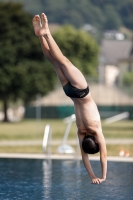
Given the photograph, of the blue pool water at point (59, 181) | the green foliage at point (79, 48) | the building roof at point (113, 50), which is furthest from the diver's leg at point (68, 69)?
the building roof at point (113, 50)

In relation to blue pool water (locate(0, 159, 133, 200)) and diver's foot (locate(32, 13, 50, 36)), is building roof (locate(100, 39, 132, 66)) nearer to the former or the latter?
blue pool water (locate(0, 159, 133, 200))

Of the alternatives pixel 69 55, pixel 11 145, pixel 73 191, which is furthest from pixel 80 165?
pixel 69 55

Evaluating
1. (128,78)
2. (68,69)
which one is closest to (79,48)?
(128,78)

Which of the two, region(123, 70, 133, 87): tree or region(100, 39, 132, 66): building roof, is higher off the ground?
region(123, 70, 133, 87): tree

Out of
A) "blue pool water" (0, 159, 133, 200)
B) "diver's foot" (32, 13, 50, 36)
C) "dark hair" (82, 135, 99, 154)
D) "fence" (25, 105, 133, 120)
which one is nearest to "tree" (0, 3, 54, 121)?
"fence" (25, 105, 133, 120)

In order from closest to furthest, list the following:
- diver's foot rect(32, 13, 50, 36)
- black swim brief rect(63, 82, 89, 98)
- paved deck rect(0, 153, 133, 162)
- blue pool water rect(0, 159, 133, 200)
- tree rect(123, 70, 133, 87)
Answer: black swim brief rect(63, 82, 89, 98) → diver's foot rect(32, 13, 50, 36) → blue pool water rect(0, 159, 133, 200) → paved deck rect(0, 153, 133, 162) → tree rect(123, 70, 133, 87)

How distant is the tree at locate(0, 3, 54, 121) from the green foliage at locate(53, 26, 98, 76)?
89.3ft

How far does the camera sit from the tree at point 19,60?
195ft

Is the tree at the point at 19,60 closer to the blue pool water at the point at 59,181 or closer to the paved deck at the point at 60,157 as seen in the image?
the paved deck at the point at 60,157

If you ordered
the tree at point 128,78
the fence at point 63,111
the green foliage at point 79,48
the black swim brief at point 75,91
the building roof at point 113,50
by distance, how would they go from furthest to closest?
the building roof at point 113,50, the tree at point 128,78, the green foliage at point 79,48, the fence at point 63,111, the black swim brief at point 75,91

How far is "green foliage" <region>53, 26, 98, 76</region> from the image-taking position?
9194 centimetres

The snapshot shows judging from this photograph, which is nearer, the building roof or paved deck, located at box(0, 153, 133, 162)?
paved deck, located at box(0, 153, 133, 162)

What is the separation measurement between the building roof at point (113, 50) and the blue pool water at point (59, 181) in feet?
411

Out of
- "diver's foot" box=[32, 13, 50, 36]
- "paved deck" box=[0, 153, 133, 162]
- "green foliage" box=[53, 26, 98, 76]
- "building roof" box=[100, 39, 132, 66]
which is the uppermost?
"diver's foot" box=[32, 13, 50, 36]
